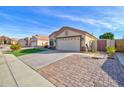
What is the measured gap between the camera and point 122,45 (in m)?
18.2

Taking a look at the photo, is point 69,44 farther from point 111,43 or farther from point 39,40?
point 39,40

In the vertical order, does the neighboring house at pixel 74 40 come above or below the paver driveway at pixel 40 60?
above

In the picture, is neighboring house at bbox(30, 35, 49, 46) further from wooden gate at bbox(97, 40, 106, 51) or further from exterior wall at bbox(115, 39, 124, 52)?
exterior wall at bbox(115, 39, 124, 52)

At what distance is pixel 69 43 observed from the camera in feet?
63.4

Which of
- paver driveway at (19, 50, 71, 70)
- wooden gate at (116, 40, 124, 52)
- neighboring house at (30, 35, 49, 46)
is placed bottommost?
paver driveway at (19, 50, 71, 70)

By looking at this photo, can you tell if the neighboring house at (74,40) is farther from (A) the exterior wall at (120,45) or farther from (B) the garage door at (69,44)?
(A) the exterior wall at (120,45)

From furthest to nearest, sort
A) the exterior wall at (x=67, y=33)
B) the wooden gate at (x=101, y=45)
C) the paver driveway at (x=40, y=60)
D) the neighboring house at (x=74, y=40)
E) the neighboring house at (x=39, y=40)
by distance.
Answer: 1. the neighboring house at (x=39, y=40)
2. the wooden gate at (x=101, y=45)
3. the exterior wall at (x=67, y=33)
4. the neighboring house at (x=74, y=40)
5. the paver driveway at (x=40, y=60)

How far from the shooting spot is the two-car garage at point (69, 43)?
18108 millimetres

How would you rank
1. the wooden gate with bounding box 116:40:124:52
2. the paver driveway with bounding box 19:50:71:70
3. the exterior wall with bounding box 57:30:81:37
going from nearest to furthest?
the paver driveway with bounding box 19:50:71:70, the wooden gate with bounding box 116:40:124:52, the exterior wall with bounding box 57:30:81:37

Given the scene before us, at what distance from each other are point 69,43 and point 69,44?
5.2 inches

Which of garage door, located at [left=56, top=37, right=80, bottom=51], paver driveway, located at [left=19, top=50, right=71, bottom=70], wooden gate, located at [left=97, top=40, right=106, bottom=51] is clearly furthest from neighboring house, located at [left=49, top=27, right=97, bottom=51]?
paver driveway, located at [left=19, top=50, right=71, bottom=70]

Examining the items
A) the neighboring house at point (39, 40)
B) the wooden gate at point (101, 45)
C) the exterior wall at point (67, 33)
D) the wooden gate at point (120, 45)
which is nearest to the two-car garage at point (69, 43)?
the exterior wall at point (67, 33)

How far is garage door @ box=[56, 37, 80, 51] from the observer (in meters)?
18.1
